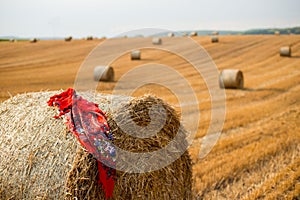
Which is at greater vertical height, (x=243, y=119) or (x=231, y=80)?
(x=231, y=80)

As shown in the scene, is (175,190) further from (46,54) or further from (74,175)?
(46,54)

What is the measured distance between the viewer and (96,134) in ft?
11.7

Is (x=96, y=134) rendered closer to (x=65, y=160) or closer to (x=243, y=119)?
(x=65, y=160)

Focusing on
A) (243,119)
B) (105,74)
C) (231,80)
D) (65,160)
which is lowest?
(243,119)

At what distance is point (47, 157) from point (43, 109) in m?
0.76

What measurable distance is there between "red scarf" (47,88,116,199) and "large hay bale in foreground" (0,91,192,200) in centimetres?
8

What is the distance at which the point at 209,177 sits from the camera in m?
5.72

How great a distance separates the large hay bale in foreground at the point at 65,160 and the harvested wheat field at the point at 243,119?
50 cm

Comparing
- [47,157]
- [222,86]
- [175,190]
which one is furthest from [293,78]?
[47,157]

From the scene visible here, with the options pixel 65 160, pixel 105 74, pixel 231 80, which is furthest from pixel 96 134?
pixel 105 74

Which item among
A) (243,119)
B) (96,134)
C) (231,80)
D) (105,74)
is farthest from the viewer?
(105,74)

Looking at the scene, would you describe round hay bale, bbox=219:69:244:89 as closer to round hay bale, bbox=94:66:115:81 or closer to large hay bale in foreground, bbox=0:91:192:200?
round hay bale, bbox=94:66:115:81

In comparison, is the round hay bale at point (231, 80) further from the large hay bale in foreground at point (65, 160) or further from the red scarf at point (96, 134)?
the red scarf at point (96, 134)

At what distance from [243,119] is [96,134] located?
6.53 metres
